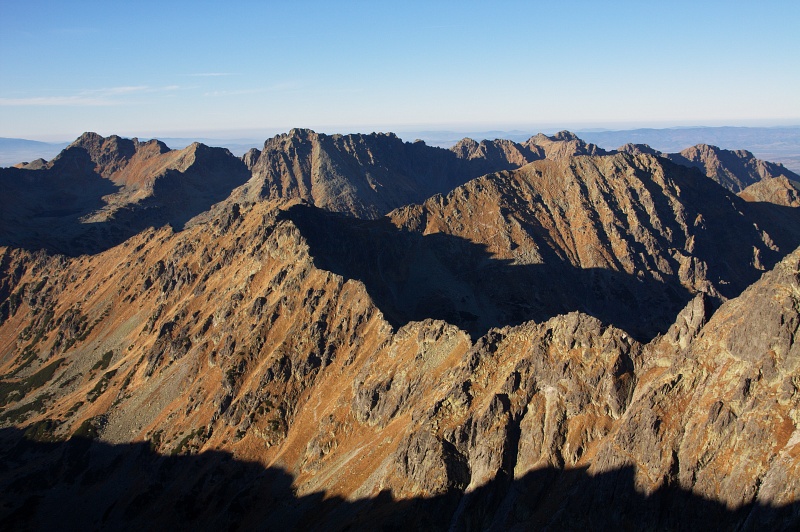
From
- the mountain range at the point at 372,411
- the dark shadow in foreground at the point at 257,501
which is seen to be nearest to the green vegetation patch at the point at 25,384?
the mountain range at the point at 372,411

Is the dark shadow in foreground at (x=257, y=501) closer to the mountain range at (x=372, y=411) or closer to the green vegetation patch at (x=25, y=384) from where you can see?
the mountain range at (x=372, y=411)

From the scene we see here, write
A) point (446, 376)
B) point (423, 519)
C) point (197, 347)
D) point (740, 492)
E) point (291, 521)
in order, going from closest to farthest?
point (740, 492)
point (423, 519)
point (291, 521)
point (446, 376)
point (197, 347)

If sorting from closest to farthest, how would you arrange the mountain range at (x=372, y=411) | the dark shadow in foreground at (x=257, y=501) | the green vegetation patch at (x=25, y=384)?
the dark shadow in foreground at (x=257, y=501) < the mountain range at (x=372, y=411) < the green vegetation patch at (x=25, y=384)

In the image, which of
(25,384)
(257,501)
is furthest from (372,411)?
(25,384)

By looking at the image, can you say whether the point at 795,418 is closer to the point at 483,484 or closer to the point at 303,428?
the point at 483,484

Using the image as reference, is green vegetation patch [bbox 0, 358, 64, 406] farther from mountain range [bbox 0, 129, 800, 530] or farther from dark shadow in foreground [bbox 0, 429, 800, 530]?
dark shadow in foreground [bbox 0, 429, 800, 530]

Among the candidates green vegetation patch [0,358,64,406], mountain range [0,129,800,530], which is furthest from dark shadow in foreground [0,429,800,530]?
green vegetation patch [0,358,64,406]

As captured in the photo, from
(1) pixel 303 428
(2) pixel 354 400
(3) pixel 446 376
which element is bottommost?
(1) pixel 303 428

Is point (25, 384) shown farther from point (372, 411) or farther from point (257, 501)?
point (372, 411)

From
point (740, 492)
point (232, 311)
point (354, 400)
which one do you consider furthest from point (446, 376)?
point (232, 311)
